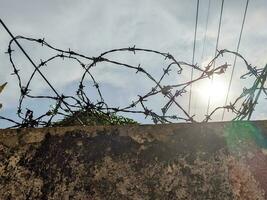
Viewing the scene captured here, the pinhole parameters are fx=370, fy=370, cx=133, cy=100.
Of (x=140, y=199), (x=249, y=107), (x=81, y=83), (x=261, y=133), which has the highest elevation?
(x=81, y=83)

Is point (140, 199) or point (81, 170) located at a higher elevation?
point (81, 170)

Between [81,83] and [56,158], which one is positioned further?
[81,83]

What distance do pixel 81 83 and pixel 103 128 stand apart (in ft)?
3.55

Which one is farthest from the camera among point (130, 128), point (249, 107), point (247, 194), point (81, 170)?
point (249, 107)

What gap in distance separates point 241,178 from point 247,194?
0.19ft

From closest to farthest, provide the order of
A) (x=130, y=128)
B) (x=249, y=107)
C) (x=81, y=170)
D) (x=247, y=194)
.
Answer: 1. (x=247, y=194)
2. (x=81, y=170)
3. (x=130, y=128)
4. (x=249, y=107)

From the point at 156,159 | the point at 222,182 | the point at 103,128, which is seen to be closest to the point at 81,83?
the point at 103,128

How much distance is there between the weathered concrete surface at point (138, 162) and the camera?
47.5 inches

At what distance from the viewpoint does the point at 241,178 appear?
121 centimetres

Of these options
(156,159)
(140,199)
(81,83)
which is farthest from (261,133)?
(81,83)

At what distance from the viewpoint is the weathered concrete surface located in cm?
121

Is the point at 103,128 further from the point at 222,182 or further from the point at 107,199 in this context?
A: the point at 222,182

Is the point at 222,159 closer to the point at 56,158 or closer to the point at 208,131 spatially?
the point at 208,131

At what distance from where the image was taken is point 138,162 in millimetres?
1300
